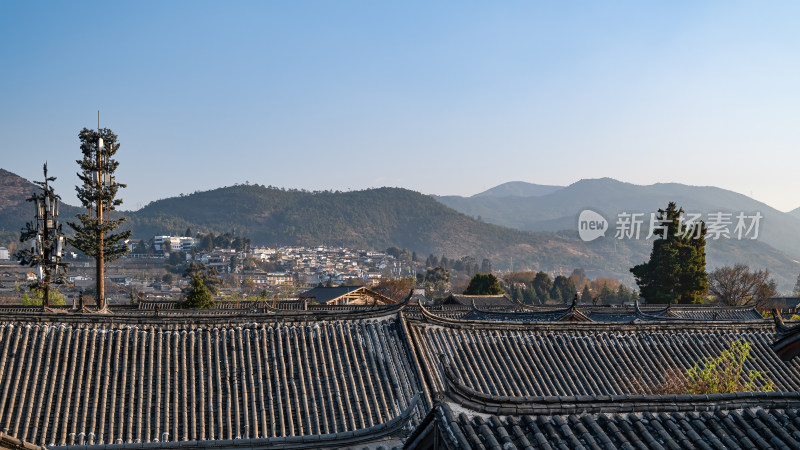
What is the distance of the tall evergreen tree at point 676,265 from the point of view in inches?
2060

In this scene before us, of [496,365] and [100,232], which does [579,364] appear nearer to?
[496,365]

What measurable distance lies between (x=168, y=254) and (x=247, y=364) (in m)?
139

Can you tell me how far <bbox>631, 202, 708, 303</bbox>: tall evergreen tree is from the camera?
5231 cm

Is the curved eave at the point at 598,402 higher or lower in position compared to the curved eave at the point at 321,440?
higher

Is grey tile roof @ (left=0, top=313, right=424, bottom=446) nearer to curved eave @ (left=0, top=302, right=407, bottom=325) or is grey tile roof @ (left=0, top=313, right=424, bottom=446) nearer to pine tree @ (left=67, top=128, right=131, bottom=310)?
curved eave @ (left=0, top=302, right=407, bottom=325)

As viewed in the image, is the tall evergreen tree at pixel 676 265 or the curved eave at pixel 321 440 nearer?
the curved eave at pixel 321 440

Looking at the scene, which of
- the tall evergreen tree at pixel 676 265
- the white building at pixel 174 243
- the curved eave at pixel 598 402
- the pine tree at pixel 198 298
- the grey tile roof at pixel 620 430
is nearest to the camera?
the grey tile roof at pixel 620 430

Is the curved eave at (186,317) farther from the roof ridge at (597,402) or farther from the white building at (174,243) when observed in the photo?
the white building at (174,243)

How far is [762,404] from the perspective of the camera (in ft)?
23.1

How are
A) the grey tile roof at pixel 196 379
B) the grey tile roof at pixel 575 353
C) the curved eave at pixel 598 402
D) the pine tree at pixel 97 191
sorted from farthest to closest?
the pine tree at pixel 97 191, the grey tile roof at pixel 575 353, the grey tile roof at pixel 196 379, the curved eave at pixel 598 402

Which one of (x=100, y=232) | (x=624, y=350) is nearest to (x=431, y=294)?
(x=100, y=232)

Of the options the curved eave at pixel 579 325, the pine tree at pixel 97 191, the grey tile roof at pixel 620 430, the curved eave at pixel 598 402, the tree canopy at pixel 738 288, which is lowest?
the tree canopy at pixel 738 288

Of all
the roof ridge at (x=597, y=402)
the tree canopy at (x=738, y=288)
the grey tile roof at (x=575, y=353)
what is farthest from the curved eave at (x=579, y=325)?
the tree canopy at (x=738, y=288)

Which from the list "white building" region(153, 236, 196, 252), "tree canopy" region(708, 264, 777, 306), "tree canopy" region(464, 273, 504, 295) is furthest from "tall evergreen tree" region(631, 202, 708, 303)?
"white building" region(153, 236, 196, 252)
